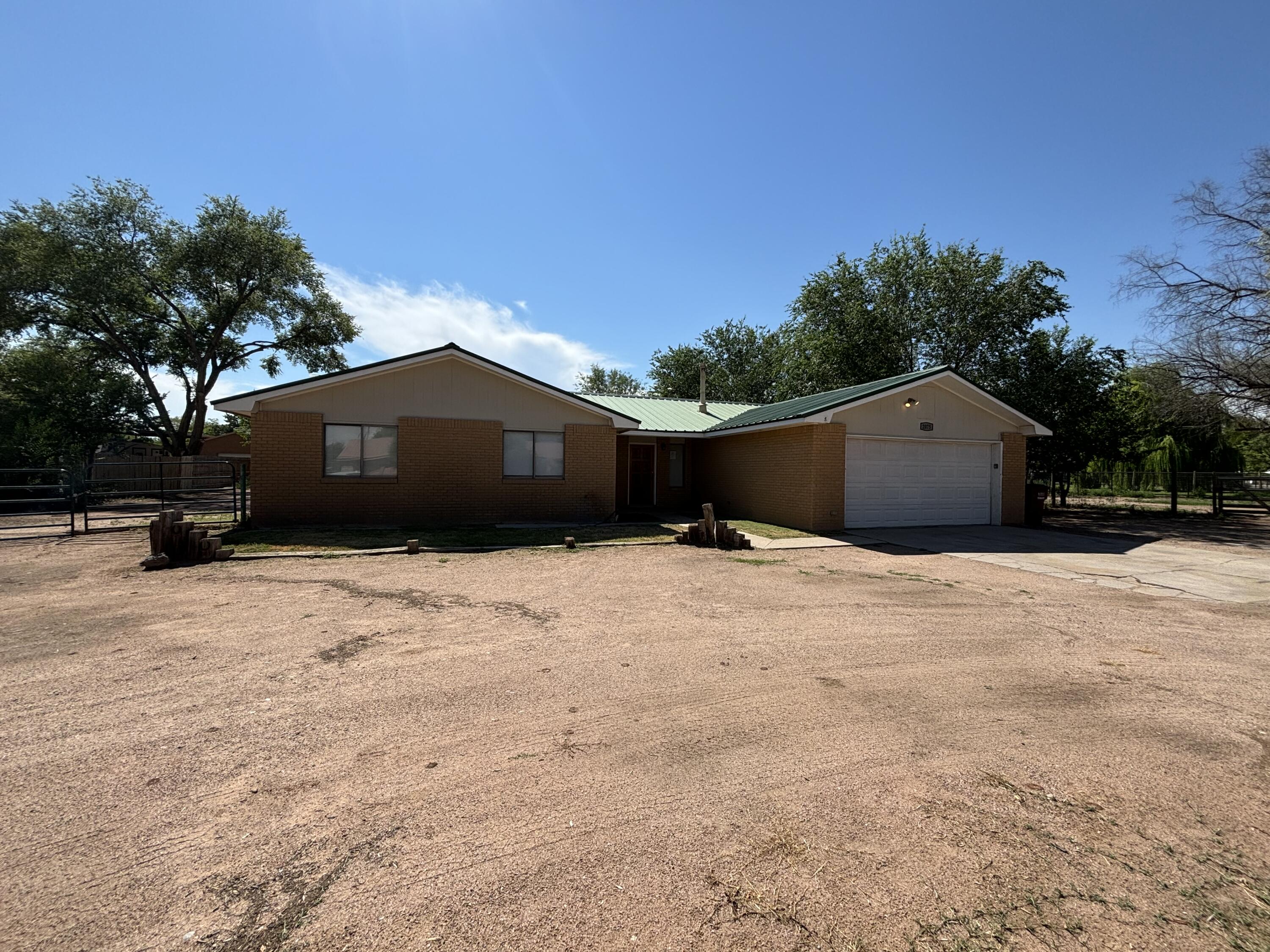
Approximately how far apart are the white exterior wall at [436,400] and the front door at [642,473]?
12.5ft

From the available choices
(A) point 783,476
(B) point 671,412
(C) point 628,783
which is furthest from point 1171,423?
(C) point 628,783

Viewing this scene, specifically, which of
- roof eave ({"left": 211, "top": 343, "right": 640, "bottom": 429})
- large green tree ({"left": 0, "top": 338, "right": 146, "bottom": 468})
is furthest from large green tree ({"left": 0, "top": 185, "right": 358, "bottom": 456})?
roof eave ({"left": 211, "top": 343, "right": 640, "bottom": 429})

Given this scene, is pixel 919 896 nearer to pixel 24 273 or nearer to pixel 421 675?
pixel 421 675

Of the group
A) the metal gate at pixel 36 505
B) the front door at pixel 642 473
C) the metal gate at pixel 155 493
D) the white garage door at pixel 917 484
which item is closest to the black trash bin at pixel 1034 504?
the white garage door at pixel 917 484

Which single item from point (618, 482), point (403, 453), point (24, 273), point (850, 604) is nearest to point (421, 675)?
point (850, 604)

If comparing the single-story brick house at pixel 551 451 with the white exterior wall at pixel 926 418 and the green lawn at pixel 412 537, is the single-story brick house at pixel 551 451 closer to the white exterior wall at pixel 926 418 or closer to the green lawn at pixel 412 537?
the white exterior wall at pixel 926 418

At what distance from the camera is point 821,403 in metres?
14.6

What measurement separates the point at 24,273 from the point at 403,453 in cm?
2148

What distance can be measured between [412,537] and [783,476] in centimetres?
886

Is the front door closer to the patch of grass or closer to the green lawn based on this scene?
the patch of grass

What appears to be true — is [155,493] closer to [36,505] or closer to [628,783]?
[36,505]

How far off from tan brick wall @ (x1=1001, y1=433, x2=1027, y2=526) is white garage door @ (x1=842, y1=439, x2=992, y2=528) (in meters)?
0.34

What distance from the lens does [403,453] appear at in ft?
43.3

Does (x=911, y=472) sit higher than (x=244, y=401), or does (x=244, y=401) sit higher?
(x=244, y=401)
